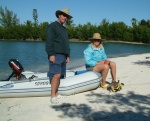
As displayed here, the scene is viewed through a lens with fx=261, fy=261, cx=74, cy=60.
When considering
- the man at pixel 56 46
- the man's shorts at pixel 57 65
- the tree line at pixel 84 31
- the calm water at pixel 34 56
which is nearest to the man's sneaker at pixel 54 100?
the man at pixel 56 46

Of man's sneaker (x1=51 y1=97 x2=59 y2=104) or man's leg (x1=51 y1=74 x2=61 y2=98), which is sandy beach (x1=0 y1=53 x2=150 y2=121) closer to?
man's sneaker (x1=51 y1=97 x2=59 y2=104)

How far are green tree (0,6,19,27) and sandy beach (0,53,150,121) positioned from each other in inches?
3351

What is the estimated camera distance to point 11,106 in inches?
239

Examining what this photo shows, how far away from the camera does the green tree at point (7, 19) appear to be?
87562 mm

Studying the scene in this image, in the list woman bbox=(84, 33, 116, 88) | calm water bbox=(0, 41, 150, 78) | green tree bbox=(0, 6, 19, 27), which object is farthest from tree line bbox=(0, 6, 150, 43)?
woman bbox=(84, 33, 116, 88)

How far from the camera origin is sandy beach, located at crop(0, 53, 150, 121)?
16.0ft

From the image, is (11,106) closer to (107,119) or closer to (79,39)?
(107,119)

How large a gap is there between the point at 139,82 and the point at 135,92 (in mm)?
1280

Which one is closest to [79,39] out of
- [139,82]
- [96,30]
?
[96,30]

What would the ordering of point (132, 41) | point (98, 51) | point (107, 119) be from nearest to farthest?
1. point (107, 119)
2. point (98, 51)
3. point (132, 41)

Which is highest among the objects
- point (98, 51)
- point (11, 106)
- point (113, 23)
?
point (113, 23)

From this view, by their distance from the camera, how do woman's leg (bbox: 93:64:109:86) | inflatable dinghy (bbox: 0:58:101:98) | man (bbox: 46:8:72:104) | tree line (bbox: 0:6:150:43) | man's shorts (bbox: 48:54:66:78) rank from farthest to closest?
tree line (bbox: 0:6:150:43), woman's leg (bbox: 93:64:109:86), inflatable dinghy (bbox: 0:58:101:98), man's shorts (bbox: 48:54:66:78), man (bbox: 46:8:72:104)

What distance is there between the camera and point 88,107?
17.9ft

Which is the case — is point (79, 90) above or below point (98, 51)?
below
